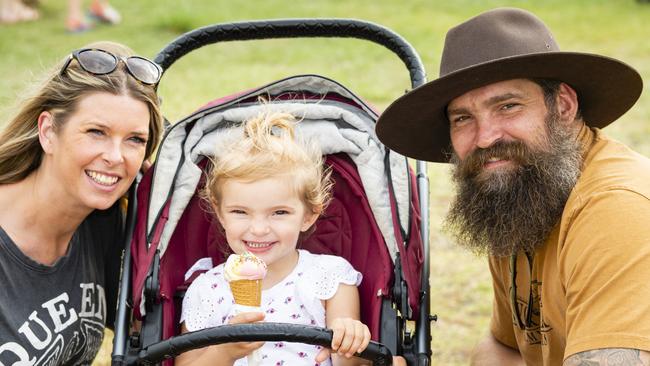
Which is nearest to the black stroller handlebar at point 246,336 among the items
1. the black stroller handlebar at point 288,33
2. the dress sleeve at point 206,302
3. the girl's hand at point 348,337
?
the girl's hand at point 348,337

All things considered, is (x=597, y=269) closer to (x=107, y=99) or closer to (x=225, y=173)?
(x=225, y=173)

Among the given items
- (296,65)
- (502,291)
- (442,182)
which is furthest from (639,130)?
(502,291)

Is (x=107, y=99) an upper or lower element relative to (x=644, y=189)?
upper

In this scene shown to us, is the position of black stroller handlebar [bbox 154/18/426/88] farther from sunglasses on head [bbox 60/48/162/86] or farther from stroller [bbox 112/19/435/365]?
sunglasses on head [bbox 60/48/162/86]

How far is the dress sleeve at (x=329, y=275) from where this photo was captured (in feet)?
10.2

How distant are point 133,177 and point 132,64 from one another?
0.39m

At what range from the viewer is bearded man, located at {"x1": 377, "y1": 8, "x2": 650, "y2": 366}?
2514 mm

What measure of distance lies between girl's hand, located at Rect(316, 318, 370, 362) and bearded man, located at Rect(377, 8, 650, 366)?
0.56 m

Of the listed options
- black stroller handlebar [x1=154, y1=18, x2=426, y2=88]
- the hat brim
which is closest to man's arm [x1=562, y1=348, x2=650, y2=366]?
the hat brim

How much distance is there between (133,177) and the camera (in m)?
3.15

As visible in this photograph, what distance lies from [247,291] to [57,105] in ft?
3.10

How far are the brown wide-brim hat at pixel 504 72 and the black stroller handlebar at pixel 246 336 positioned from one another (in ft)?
2.69

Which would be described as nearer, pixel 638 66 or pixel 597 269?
pixel 597 269

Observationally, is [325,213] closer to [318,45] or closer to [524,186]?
[524,186]
